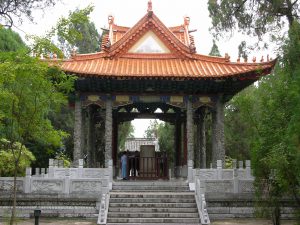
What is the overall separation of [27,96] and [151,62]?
9732mm

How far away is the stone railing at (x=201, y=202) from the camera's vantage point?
13459 mm

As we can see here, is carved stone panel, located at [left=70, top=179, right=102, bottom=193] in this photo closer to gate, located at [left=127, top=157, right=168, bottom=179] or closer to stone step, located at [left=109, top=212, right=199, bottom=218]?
stone step, located at [left=109, top=212, right=199, bottom=218]

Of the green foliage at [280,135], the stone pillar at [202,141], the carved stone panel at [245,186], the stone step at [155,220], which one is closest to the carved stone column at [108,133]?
the stone step at [155,220]

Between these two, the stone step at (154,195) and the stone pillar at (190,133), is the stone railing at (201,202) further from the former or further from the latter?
the stone pillar at (190,133)

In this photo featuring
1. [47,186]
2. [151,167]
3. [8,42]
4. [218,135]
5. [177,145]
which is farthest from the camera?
[8,42]

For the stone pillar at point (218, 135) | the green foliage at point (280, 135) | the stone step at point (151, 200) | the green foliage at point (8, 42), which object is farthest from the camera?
the green foliage at point (8, 42)

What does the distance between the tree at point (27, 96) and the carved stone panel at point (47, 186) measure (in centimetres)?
455

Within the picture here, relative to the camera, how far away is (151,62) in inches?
773

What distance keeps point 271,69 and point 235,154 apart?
1782 centimetres

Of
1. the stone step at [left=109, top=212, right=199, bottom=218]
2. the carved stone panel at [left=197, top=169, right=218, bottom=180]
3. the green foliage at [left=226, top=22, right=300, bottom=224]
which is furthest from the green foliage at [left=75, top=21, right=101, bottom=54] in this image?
the green foliage at [left=226, top=22, right=300, bottom=224]

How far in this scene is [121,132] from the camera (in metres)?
38.5

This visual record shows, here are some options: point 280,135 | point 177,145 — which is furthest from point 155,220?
point 177,145

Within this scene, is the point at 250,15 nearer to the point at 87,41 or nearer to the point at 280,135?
the point at 280,135

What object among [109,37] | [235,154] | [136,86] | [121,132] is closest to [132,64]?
[136,86]
